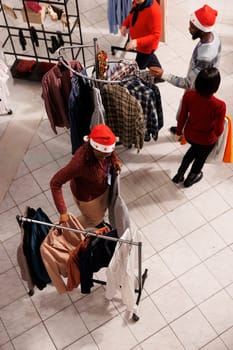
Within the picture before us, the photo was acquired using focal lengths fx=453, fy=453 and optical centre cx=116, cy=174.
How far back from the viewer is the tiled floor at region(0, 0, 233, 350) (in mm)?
3500

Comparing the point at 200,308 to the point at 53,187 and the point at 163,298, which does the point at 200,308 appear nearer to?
the point at 163,298

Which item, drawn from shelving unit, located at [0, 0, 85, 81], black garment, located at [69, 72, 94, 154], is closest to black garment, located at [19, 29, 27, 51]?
shelving unit, located at [0, 0, 85, 81]

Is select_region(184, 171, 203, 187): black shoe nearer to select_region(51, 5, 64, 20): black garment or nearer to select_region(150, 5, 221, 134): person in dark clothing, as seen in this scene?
select_region(150, 5, 221, 134): person in dark clothing

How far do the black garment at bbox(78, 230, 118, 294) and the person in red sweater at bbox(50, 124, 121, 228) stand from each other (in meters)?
0.30

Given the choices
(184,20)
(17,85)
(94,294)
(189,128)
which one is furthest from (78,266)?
(184,20)

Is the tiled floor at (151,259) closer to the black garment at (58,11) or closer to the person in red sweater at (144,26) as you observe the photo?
the person in red sweater at (144,26)

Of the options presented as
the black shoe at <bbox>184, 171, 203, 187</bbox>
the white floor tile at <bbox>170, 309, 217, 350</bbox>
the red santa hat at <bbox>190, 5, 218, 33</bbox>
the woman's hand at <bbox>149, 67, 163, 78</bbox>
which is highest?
the red santa hat at <bbox>190, 5, 218, 33</bbox>

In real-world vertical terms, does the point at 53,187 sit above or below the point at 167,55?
above

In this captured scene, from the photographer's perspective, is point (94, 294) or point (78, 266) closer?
point (78, 266)

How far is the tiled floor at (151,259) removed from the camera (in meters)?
3.50

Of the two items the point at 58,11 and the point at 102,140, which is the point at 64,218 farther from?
the point at 58,11

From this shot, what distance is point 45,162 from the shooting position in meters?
4.45

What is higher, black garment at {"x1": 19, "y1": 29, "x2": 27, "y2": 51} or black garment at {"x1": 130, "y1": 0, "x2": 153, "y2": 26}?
black garment at {"x1": 130, "y1": 0, "x2": 153, "y2": 26}

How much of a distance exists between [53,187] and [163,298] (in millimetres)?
1347
